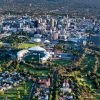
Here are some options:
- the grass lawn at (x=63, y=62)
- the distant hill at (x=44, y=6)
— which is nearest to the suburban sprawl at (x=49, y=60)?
the grass lawn at (x=63, y=62)

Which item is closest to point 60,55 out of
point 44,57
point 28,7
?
point 44,57

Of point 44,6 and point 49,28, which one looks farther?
point 44,6

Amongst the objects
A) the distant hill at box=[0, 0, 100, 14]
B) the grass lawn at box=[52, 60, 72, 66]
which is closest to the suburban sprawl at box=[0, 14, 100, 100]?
the grass lawn at box=[52, 60, 72, 66]

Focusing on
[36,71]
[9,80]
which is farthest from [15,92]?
[36,71]

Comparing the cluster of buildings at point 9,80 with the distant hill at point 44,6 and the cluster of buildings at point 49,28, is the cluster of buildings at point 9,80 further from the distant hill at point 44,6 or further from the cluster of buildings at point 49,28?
the distant hill at point 44,6

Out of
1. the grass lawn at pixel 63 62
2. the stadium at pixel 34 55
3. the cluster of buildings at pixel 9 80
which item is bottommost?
the grass lawn at pixel 63 62

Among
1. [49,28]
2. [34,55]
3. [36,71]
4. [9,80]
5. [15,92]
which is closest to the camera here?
[15,92]

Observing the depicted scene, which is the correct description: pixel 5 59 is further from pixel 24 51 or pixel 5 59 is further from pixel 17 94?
pixel 17 94

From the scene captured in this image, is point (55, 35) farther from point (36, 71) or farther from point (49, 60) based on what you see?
point (36, 71)

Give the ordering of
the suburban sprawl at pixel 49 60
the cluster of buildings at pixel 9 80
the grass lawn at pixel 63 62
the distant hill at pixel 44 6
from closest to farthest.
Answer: the suburban sprawl at pixel 49 60, the cluster of buildings at pixel 9 80, the grass lawn at pixel 63 62, the distant hill at pixel 44 6

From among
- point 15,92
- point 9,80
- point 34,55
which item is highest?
point 15,92

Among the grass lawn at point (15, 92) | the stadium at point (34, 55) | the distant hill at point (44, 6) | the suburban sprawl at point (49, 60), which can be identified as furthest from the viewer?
the distant hill at point (44, 6)
